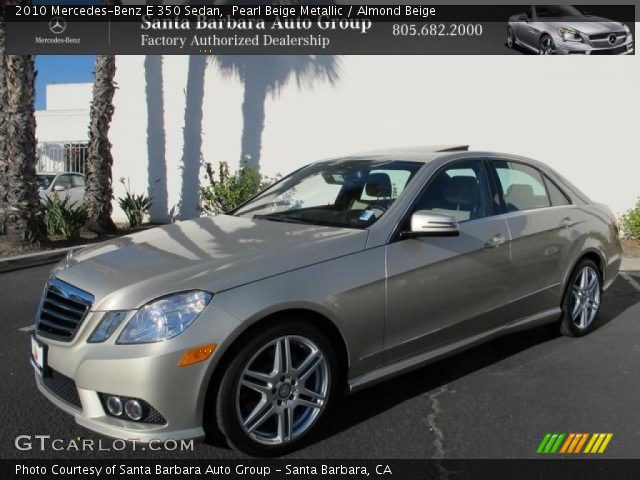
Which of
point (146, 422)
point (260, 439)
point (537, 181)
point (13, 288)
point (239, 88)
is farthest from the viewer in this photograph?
point (239, 88)

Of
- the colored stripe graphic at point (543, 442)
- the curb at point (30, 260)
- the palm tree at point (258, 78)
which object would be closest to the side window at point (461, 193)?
the colored stripe graphic at point (543, 442)

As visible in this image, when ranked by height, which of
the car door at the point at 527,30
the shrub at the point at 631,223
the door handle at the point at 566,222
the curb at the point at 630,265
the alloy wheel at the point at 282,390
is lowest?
the curb at the point at 630,265

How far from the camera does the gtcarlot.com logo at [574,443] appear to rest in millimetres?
3227

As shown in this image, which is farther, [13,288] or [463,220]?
[13,288]

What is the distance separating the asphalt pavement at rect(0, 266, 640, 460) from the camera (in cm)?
322

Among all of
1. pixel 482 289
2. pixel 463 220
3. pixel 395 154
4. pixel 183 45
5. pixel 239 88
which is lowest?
pixel 482 289

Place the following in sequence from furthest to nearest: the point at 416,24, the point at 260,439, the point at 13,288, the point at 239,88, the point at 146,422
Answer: the point at 239,88 < the point at 416,24 < the point at 13,288 < the point at 260,439 < the point at 146,422

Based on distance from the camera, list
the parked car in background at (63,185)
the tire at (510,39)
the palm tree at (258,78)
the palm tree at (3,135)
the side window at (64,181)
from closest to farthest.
Result: the palm tree at (3,135), the tire at (510,39), the palm tree at (258,78), the parked car in background at (63,185), the side window at (64,181)

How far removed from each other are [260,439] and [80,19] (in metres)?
11.3

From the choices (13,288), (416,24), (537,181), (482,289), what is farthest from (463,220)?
(416,24)

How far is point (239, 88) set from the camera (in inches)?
499

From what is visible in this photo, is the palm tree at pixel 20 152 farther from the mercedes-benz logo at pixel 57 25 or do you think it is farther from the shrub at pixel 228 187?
the shrub at pixel 228 187

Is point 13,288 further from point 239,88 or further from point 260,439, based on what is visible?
point 239,88

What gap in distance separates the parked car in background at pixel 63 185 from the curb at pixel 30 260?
4.71 m
